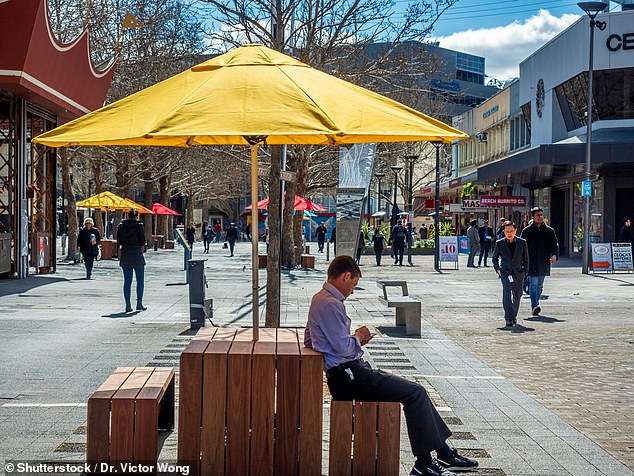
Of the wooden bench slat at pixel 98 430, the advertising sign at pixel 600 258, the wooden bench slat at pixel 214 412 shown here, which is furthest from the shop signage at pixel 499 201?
the wooden bench slat at pixel 98 430

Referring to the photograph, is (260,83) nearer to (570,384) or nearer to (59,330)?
(570,384)

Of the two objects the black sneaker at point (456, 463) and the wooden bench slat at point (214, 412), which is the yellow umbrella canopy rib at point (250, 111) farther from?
the black sneaker at point (456, 463)

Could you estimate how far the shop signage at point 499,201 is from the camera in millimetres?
44662

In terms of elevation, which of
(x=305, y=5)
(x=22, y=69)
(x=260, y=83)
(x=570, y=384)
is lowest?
(x=570, y=384)

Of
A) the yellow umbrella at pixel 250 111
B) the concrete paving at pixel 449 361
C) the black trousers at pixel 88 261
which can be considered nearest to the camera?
the yellow umbrella at pixel 250 111

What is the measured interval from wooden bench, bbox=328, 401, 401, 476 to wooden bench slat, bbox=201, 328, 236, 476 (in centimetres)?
64

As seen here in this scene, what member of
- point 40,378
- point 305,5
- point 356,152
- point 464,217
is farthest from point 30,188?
point 464,217

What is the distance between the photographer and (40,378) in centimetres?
913

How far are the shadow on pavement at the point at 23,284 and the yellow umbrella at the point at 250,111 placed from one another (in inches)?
548

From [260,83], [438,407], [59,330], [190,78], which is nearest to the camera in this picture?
[260,83]

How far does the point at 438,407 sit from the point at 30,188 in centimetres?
1946

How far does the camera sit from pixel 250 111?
5.54 meters

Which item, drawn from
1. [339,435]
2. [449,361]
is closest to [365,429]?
[339,435]

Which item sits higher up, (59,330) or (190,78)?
(190,78)
